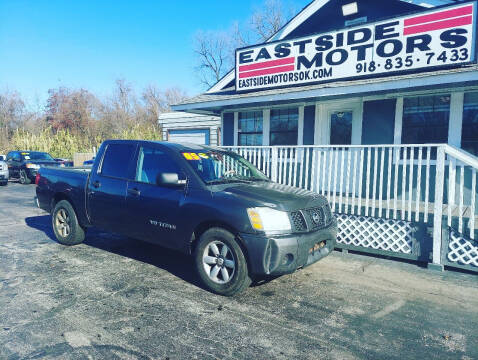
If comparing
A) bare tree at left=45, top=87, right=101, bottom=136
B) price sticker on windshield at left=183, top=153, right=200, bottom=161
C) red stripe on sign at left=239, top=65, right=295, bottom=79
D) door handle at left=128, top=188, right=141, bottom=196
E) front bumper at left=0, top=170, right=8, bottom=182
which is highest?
bare tree at left=45, top=87, right=101, bottom=136

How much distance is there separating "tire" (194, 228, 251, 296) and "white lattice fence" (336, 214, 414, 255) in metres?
3.01

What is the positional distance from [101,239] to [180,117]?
10884mm

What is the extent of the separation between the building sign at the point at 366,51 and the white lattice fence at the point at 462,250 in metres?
3.45

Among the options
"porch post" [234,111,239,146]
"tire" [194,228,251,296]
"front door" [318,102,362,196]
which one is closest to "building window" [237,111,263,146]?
"porch post" [234,111,239,146]

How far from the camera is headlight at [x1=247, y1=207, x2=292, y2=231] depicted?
12.2 feet

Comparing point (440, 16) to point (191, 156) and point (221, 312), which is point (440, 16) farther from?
point (221, 312)

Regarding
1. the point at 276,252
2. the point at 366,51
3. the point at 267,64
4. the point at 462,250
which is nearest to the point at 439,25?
the point at 366,51

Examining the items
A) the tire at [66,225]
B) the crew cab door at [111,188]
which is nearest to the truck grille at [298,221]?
the crew cab door at [111,188]

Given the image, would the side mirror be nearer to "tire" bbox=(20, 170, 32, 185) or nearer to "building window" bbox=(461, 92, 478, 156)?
"building window" bbox=(461, 92, 478, 156)

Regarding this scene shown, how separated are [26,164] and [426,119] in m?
17.6

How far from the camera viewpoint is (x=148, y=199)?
4.56 meters

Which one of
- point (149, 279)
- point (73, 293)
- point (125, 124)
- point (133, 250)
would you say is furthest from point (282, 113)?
point (125, 124)

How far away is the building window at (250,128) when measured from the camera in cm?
1039

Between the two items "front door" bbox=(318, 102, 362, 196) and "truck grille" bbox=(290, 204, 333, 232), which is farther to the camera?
"front door" bbox=(318, 102, 362, 196)
